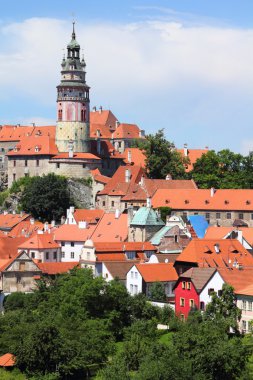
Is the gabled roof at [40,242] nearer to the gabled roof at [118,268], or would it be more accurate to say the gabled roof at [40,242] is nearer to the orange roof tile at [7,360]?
the gabled roof at [118,268]

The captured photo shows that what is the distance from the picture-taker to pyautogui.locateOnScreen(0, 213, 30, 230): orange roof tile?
368 ft

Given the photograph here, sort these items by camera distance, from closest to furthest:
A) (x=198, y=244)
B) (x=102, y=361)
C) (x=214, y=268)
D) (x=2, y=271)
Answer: (x=102, y=361) → (x=214, y=268) → (x=198, y=244) → (x=2, y=271)

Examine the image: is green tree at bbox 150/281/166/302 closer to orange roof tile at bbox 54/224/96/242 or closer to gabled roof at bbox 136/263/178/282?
gabled roof at bbox 136/263/178/282

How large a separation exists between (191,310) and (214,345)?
13821 millimetres

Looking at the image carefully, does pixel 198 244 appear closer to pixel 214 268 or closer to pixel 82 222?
pixel 214 268

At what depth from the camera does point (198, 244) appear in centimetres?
7962

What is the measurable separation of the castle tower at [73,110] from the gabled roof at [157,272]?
4133 cm

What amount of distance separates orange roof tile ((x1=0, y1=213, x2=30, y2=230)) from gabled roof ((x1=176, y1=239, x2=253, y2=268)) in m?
35.2

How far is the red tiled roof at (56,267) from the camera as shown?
88.9 m

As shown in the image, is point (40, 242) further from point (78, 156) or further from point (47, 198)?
point (78, 156)

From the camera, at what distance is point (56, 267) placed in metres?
90.1

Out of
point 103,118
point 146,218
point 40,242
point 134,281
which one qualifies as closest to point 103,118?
point 103,118

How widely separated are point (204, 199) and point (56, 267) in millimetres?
22284

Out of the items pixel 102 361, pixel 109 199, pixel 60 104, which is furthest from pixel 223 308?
pixel 60 104
